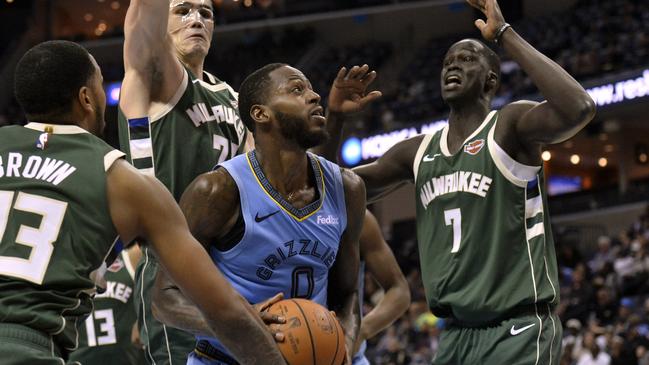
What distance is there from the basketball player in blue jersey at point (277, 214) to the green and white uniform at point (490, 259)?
87cm

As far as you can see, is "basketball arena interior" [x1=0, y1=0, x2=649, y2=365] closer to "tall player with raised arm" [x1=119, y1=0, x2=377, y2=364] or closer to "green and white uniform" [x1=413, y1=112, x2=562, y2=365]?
"green and white uniform" [x1=413, y1=112, x2=562, y2=365]

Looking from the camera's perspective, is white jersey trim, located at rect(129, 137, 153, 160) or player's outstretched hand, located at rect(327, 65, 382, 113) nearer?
player's outstretched hand, located at rect(327, 65, 382, 113)

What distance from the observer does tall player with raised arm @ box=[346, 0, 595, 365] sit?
5207 mm

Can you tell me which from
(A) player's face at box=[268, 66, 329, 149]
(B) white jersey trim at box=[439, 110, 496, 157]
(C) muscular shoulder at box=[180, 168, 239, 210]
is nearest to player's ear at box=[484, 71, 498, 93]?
(B) white jersey trim at box=[439, 110, 496, 157]

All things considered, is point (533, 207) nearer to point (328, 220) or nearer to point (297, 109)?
point (328, 220)

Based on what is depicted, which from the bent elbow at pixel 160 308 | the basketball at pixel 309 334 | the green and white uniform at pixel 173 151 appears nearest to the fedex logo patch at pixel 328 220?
the basketball at pixel 309 334

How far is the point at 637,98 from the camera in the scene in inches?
814

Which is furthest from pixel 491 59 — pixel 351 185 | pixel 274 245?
pixel 274 245

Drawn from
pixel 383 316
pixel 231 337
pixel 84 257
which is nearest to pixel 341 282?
pixel 231 337

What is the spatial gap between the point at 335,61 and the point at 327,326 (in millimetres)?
A: 25749

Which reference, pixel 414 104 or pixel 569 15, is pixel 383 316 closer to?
pixel 414 104

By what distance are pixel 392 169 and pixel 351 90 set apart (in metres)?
0.97

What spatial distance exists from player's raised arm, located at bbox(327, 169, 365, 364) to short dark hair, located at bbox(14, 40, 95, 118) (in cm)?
151

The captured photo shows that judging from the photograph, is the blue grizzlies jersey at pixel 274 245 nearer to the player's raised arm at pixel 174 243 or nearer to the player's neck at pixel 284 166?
the player's neck at pixel 284 166
